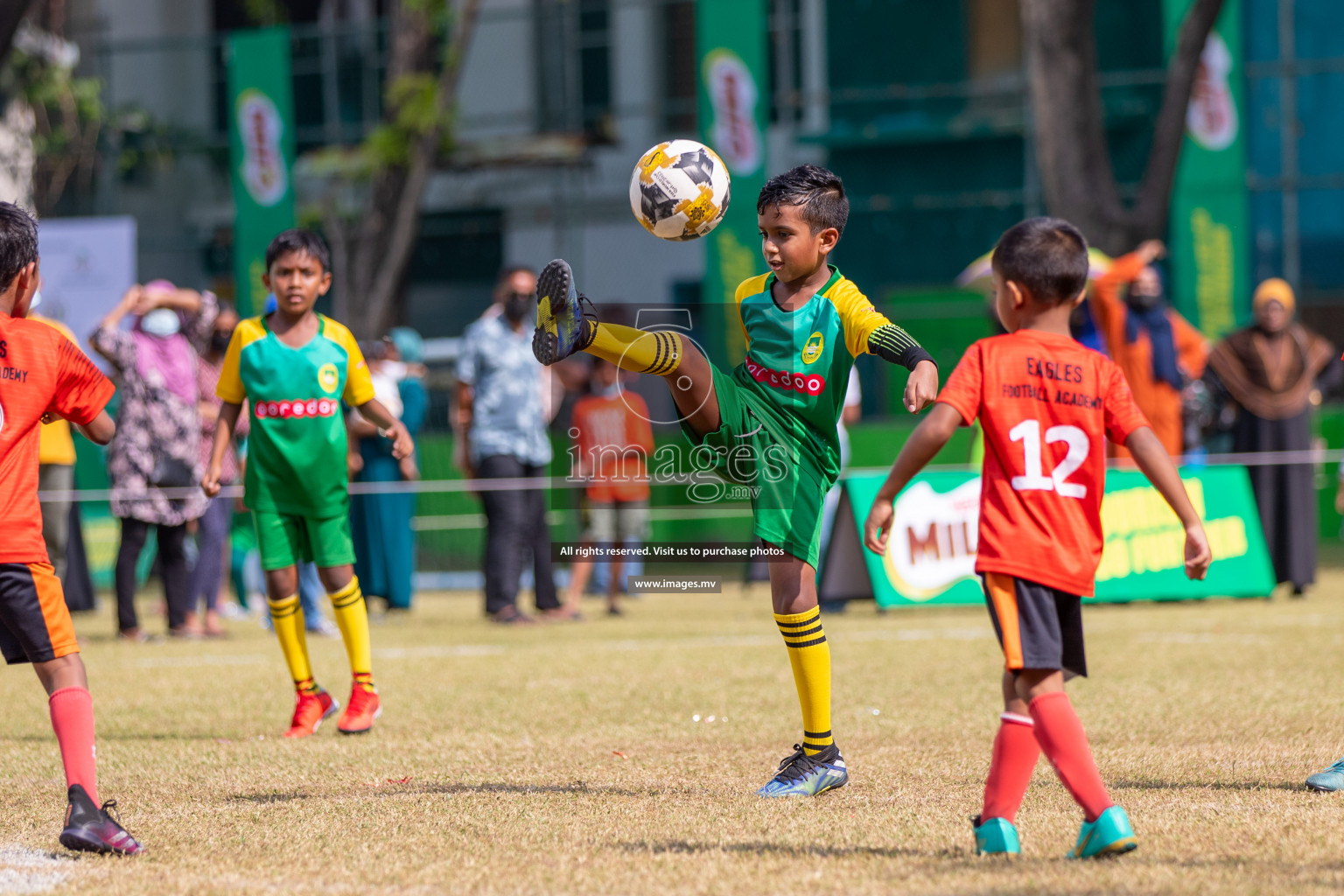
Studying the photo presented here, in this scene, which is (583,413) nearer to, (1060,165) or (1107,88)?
(1060,165)

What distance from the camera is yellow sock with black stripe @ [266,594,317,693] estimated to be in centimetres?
630

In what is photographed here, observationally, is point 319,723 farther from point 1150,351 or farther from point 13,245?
point 1150,351

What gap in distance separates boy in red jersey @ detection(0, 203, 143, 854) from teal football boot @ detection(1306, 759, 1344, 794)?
129 inches

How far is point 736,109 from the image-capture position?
19703 mm

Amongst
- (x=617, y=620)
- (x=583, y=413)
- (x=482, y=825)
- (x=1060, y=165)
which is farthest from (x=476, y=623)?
(x=1060, y=165)

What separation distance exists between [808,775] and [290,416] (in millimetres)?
2720

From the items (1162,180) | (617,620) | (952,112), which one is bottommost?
(617,620)

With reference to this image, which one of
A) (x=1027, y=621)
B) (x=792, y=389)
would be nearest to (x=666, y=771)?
(x=792, y=389)

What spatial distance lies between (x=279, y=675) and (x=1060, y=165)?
32.8 ft

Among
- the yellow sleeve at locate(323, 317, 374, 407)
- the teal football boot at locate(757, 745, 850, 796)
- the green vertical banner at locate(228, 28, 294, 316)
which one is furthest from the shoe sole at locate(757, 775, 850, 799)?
the green vertical banner at locate(228, 28, 294, 316)

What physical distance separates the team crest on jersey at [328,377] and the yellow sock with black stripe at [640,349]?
1.90 m

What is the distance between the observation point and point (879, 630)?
9594mm

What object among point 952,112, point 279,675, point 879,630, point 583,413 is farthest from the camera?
point 952,112

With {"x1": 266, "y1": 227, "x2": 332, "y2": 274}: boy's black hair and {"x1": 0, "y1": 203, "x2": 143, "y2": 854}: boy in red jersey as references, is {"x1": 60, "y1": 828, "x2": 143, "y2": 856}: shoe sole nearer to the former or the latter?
{"x1": 0, "y1": 203, "x2": 143, "y2": 854}: boy in red jersey
